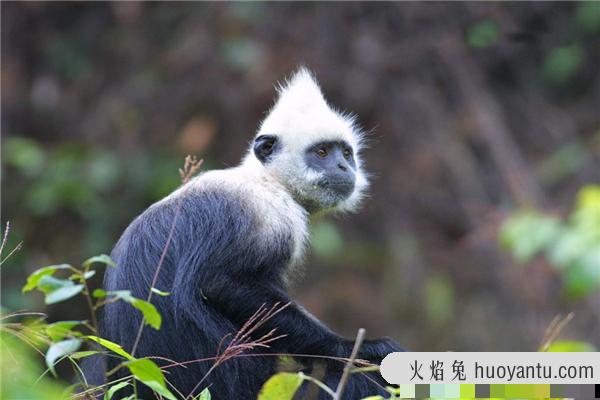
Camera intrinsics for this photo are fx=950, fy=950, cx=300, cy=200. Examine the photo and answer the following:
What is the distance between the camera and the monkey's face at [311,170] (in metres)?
5.61

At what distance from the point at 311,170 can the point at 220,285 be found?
1.31 m

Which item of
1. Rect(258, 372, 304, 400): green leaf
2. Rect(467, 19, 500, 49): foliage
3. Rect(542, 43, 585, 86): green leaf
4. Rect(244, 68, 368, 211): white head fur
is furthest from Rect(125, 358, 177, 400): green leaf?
Rect(542, 43, 585, 86): green leaf

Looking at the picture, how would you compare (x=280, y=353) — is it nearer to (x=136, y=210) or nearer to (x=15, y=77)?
(x=136, y=210)

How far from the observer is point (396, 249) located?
39.9 ft

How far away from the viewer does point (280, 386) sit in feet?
10.4

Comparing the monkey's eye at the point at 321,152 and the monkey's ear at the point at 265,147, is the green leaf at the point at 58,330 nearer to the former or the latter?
the monkey's ear at the point at 265,147

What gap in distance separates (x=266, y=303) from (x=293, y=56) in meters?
7.77

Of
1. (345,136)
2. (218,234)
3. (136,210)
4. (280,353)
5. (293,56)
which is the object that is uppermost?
(293,56)

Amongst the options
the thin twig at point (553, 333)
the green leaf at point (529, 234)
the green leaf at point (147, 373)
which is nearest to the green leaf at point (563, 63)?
the green leaf at point (529, 234)

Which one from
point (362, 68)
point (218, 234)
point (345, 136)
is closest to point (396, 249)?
point (362, 68)

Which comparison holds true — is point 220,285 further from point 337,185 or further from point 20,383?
point 20,383

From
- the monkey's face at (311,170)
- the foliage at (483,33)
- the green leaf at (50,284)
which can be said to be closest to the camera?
the green leaf at (50,284)

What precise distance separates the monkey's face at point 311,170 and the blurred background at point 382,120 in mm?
5667

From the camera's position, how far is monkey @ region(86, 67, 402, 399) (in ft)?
14.7
